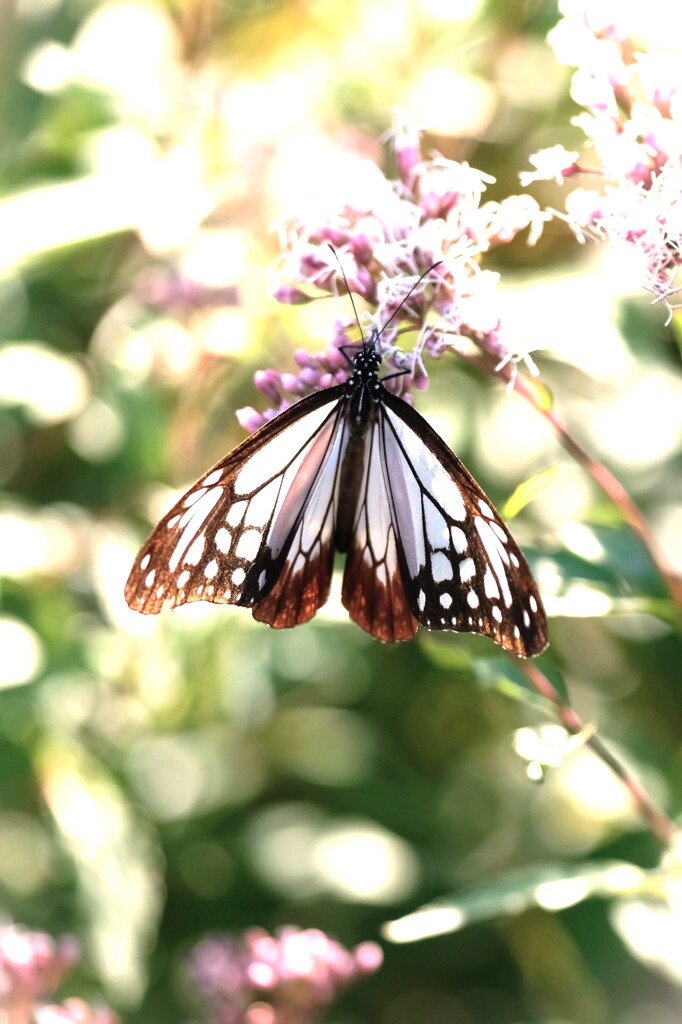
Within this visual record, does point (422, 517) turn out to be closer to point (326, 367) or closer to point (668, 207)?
point (326, 367)

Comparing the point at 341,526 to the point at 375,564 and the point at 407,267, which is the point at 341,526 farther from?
the point at 407,267

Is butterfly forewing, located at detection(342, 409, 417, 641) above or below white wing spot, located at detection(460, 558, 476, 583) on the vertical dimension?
above

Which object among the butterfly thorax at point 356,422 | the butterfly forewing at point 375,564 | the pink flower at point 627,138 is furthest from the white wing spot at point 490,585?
the pink flower at point 627,138

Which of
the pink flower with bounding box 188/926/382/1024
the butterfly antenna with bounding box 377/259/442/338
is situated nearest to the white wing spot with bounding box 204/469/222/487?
the butterfly antenna with bounding box 377/259/442/338

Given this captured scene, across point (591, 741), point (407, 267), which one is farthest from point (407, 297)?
point (591, 741)

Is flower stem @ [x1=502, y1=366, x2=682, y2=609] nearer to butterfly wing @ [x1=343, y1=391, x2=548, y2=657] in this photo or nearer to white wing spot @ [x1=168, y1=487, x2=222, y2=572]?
butterfly wing @ [x1=343, y1=391, x2=548, y2=657]

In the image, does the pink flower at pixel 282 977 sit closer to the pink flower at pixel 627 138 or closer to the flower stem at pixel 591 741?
the flower stem at pixel 591 741
